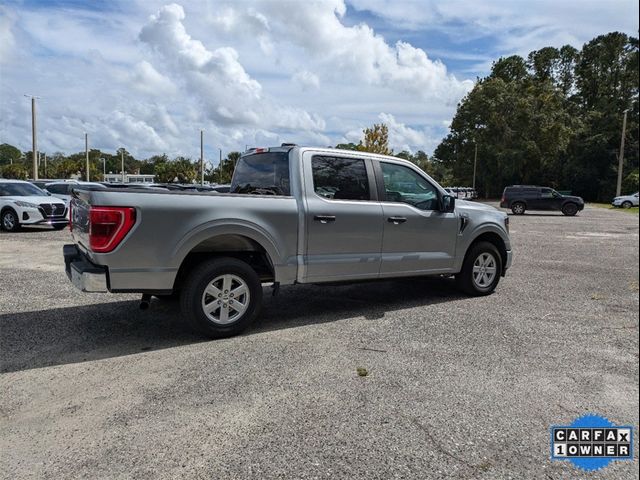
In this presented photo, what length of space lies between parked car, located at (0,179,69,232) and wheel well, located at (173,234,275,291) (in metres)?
12.3

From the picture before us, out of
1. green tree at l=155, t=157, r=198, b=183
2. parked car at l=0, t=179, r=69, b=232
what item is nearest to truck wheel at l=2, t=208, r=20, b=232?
parked car at l=0, t=179, r=69, b=232

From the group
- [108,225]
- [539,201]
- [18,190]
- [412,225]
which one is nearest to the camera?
[108,225]

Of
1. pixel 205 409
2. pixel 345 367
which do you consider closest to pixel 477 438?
pixel 345 367

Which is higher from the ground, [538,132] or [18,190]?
[538,132]

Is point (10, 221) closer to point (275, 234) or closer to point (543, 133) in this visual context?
point (275, 234)

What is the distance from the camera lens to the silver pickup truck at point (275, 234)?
454 cm

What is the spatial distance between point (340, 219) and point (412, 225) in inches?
43.1

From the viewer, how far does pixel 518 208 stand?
2933 cm

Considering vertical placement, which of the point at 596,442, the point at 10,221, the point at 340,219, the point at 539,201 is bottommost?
the point at 10,221

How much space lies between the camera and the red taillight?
4.38 metres

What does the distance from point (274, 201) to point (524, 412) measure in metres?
3.07

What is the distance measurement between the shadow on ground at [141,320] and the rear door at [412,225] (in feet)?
1.91

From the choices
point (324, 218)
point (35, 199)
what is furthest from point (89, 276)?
point (35, 199)

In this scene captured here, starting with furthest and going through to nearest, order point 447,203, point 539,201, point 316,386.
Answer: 1. point 539,201
2. point 447,203
3. point 316,386
